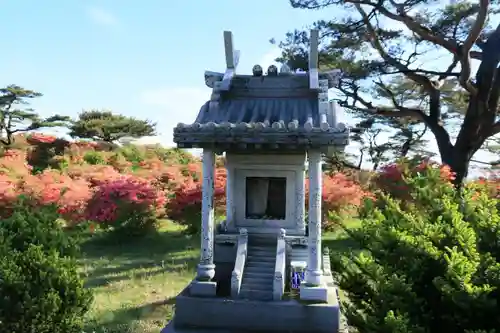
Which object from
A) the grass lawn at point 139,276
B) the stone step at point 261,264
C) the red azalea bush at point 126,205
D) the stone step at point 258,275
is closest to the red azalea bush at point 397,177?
the grass lawn at point 139,276

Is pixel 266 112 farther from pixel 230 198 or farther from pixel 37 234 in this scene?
pixel 37 234

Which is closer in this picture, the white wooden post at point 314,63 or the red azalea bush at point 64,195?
the white wooden post at point 314,63

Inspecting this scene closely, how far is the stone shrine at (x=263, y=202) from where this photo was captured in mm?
4672

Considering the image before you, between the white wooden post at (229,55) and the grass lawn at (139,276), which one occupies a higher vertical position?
the white wooden post at (229,55)

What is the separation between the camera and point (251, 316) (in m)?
4.79

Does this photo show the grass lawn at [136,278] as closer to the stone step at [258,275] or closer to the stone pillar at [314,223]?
the stone step at [258,275]

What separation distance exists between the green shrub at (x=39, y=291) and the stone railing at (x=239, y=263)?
4.99 feet

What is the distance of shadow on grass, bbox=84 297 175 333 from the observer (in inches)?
223

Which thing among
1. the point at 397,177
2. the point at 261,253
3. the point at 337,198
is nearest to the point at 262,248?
the point at 261,253

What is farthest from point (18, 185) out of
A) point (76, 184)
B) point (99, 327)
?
point (99, 327)

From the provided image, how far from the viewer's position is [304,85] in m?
5.54

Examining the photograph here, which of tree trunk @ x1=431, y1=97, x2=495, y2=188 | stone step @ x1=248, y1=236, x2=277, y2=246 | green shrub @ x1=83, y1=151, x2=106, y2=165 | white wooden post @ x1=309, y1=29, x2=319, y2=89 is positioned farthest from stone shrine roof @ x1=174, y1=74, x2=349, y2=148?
green shrub @ x1=83, y1=151, x2=106, y2=165

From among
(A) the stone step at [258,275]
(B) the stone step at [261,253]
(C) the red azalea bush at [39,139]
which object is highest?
(C) the red azalea bush at [39,139]

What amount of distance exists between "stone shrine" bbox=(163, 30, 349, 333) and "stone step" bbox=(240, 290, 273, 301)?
11mm
